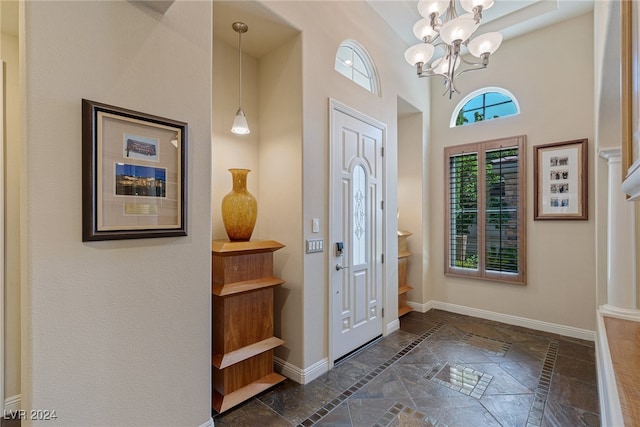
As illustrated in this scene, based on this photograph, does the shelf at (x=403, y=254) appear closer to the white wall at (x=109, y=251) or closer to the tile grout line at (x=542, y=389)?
the tile grout line at (x=542, y=389)

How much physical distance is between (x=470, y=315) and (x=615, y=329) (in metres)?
2.15

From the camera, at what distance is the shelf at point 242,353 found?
6.78ft

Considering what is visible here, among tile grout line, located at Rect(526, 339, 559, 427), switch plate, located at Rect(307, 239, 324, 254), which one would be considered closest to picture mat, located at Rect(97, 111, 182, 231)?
switch plate, located at Rect(307, 239, 324, 254)

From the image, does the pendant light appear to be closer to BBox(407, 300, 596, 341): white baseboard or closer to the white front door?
the white front door

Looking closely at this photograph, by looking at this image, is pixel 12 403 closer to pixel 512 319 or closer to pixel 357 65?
pixel 357 65

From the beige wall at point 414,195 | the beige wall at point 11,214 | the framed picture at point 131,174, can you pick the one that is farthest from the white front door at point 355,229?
the beige wall at point 11,214

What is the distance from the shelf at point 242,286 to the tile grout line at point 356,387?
3.13ft

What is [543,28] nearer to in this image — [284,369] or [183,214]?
[183,214]

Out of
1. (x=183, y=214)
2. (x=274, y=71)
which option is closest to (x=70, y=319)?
(x=183, y=214)

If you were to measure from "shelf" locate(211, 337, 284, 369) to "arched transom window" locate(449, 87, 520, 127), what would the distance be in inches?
148

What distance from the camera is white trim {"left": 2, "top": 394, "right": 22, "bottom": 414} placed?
191 centimetres

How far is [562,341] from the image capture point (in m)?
3.23

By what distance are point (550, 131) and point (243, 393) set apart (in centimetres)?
422

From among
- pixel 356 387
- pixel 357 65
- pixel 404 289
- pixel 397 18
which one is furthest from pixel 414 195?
pixel 356 387
